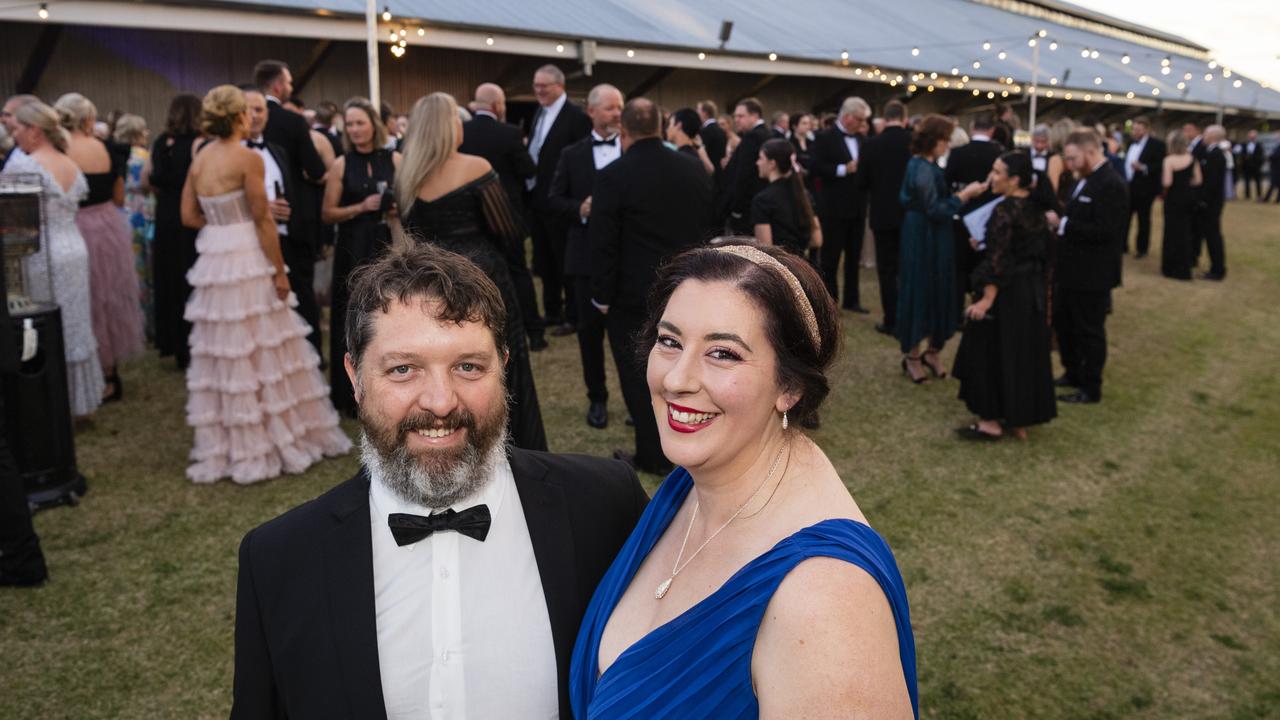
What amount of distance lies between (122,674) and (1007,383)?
5.05 m

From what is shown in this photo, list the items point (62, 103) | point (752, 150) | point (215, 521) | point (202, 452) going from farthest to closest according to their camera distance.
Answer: point (752, 150) < point (62, 103) < point (202, 452) < point (215, 521)

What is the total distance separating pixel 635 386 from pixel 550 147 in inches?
134

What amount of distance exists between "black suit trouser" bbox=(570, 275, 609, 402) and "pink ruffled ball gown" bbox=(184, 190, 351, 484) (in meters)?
1.69

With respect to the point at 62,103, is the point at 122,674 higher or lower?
lower

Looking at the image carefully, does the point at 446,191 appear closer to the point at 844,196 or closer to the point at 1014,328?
the point at 1014,328

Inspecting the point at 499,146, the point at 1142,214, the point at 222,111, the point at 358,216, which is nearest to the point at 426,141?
the point at 222,111

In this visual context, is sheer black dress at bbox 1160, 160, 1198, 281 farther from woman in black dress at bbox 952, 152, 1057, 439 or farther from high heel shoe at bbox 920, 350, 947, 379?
woman in black dress at bbox 952, 152, 1057, 439

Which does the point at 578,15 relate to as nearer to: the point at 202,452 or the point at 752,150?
the point at 752,150

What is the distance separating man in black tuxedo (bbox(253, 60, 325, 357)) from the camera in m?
6.47

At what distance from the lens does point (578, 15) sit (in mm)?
15273

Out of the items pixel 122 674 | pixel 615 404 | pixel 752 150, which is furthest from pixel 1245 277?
pixel 122 674

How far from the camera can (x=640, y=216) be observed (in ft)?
17.0

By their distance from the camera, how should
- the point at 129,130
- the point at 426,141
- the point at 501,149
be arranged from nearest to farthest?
the point at 426,141, the point at 501,149, the point at 129,130

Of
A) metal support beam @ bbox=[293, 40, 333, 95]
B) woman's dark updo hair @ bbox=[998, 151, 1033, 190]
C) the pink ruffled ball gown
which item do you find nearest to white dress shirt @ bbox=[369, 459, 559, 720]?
the pink ruffled ball gown
